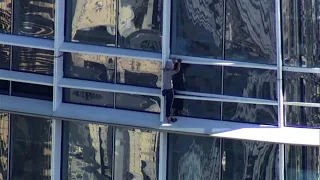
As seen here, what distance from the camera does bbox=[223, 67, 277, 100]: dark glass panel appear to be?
15711 mm

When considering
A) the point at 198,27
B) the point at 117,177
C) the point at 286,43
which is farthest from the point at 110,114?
the point at 286,43

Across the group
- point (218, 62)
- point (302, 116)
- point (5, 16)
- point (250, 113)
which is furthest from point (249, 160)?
point (5, 16)

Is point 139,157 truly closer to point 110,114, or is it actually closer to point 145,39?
point 110,114

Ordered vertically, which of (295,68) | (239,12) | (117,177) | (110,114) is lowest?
(117,177)

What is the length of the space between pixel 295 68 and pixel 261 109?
1165 millimetres

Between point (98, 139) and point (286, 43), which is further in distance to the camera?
point (98, 139)

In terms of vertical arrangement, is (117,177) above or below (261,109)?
below

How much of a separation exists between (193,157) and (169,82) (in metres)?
1.90

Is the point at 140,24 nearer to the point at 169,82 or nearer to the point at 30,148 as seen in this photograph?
the point at 169,82

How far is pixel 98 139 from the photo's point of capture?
677 inches

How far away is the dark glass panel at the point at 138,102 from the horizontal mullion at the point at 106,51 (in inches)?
37.2

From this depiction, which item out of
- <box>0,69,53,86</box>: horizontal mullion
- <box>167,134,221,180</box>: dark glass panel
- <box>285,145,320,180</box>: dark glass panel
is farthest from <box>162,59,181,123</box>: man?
<box>0,69,53,86</box>: horizontal mullion

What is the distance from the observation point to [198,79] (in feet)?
53.0

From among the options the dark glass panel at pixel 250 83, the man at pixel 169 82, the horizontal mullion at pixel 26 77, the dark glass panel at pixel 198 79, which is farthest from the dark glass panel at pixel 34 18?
the dark glass panel at pixel 250 83
